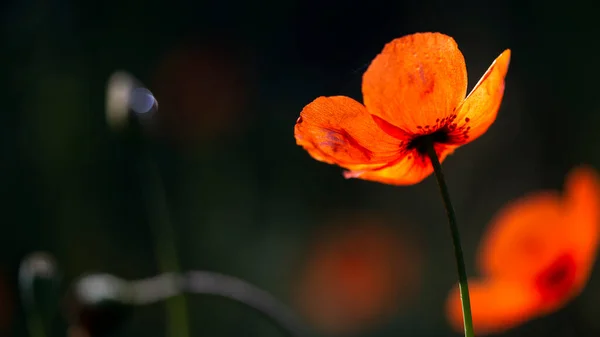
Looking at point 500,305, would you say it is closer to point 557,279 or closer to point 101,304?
point 557,279

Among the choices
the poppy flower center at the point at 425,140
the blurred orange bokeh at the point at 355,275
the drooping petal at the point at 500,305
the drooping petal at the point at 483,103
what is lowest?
the drooping petal at the point at 483,103

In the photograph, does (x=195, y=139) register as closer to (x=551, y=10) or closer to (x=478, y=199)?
(x=478, y=199)

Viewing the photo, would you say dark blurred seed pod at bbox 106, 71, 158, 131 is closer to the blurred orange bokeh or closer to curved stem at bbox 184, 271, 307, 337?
curved stem at bbox 184, 271, 307, 337

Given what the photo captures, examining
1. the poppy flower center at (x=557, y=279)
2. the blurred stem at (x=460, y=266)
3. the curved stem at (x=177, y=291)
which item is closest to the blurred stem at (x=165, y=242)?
the curved stem at (x=177, y=291)

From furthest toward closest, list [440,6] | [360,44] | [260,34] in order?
1. [260,34]
2. [440,6]
3. [360,44]

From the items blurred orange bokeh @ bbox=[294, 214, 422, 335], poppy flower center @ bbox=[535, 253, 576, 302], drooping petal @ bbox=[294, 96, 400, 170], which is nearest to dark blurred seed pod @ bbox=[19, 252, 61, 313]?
drooping petal @ bbox=[294, 96, 400, 170]

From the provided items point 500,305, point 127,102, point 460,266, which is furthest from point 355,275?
point 460,266

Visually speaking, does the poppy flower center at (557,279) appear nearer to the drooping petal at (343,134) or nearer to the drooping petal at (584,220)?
the drooping petal at (584,220)

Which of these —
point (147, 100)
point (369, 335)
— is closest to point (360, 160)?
point (147, 100)
